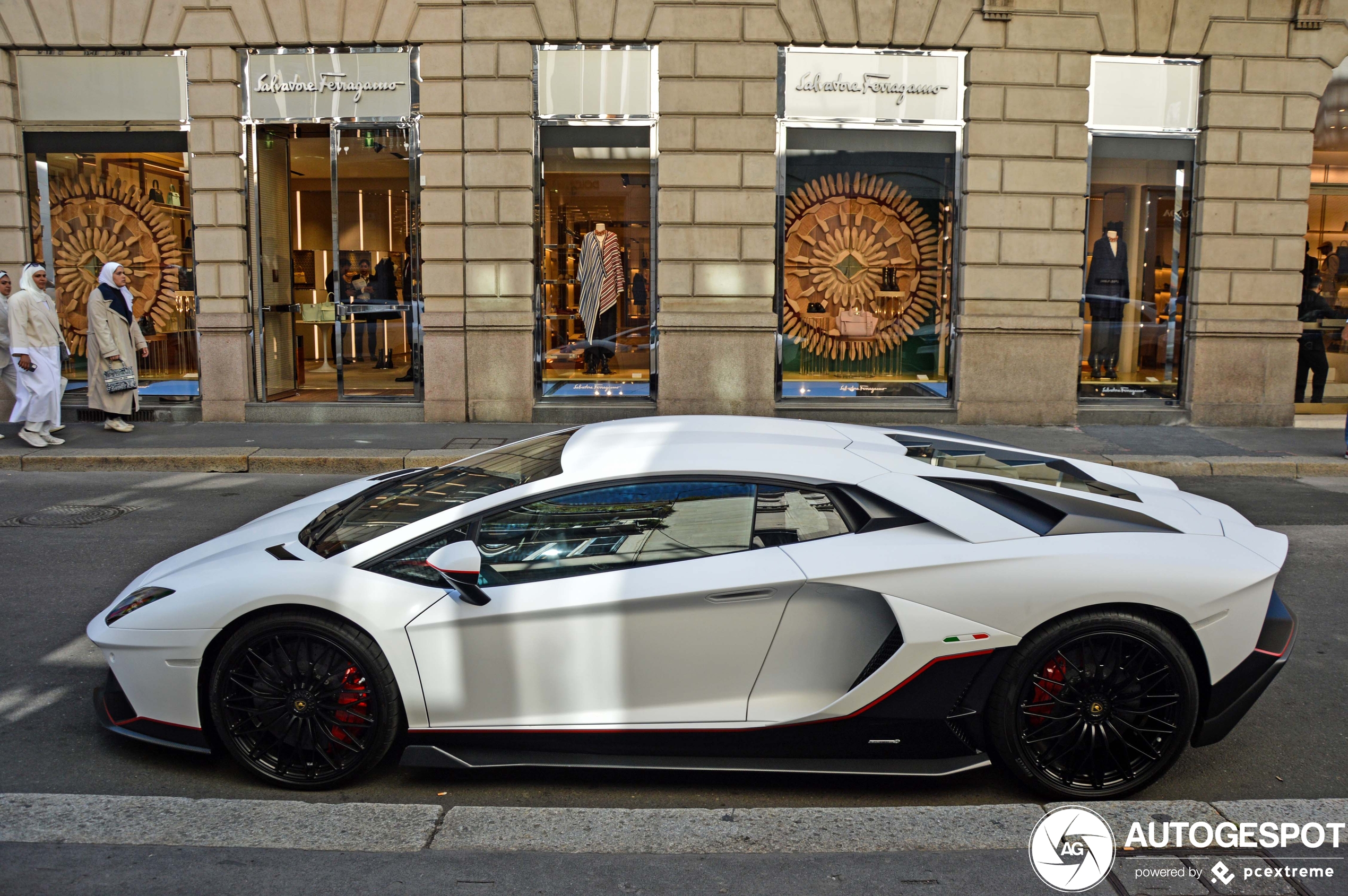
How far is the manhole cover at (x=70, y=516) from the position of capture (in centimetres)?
849

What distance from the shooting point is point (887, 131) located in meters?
13.9

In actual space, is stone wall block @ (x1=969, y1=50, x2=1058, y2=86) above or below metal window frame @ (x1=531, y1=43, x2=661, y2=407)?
above

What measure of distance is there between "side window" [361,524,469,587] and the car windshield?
168 mm

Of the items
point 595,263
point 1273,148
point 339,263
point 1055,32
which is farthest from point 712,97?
point 1273,148

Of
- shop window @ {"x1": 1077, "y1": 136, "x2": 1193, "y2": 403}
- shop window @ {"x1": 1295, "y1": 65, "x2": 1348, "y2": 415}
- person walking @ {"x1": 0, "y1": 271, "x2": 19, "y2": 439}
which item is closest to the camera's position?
person walking @ {"x1": 0, "y1": 271, "x2": 19, "y2": 439}

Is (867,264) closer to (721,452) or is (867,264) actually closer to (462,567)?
(721,452)

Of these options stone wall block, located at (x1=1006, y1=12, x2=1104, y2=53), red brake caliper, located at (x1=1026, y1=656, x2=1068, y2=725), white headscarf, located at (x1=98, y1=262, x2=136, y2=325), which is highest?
stone wall block, located at (x1=1006, y1=12, x2=1104, y2=53)

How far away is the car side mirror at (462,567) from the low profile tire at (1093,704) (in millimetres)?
1709

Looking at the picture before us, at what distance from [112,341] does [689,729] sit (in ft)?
35.8

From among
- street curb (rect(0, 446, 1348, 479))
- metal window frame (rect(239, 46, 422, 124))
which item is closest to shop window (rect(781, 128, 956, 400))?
street curb (rect(0, 446, 1348, 479))

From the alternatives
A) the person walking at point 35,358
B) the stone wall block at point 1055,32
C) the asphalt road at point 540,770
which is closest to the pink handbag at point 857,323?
the stone wall block at point 1055,32

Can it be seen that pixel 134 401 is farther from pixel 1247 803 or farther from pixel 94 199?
pixel 1247 803

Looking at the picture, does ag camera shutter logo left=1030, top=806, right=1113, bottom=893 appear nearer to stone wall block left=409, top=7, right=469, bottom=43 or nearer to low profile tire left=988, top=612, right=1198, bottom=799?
low profile tire left=988, top=612, right=1198, bottom=799

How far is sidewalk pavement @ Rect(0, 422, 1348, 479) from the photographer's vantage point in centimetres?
1132
